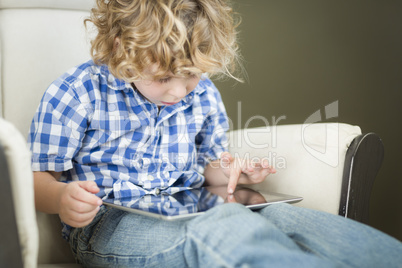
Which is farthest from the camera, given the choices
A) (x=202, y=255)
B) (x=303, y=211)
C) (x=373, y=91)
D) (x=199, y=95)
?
(x=373, y=91)

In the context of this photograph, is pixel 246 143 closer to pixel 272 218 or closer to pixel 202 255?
→ pixel 272 218

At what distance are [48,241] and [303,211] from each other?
441 millimetres

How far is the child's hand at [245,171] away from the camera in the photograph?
2.47 ft

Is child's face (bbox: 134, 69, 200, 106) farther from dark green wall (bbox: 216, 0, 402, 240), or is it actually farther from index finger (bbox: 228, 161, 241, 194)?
dark green wall (bbox: 216, 0, 402, 240)

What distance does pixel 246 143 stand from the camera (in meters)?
0.88

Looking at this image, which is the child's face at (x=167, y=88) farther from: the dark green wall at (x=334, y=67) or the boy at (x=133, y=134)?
the dark green wall at (x=334, y=67)

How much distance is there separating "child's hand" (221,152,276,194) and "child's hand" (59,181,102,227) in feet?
0.82

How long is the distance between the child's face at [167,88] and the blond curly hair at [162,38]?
18 millimetres

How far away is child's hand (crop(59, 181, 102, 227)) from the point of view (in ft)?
1.82

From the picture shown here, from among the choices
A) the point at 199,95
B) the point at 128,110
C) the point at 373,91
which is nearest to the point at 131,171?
the point at 128,110

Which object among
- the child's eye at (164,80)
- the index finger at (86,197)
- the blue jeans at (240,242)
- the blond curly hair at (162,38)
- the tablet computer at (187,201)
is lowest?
the blue jeans at (240,242)

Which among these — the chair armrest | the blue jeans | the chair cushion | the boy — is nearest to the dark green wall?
the chair cushion

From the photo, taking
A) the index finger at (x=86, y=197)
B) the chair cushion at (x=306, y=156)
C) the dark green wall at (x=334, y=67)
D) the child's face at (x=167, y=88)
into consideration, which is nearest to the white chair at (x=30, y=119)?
the chair cushion at (x=306, y=156)

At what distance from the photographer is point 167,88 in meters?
0.69
